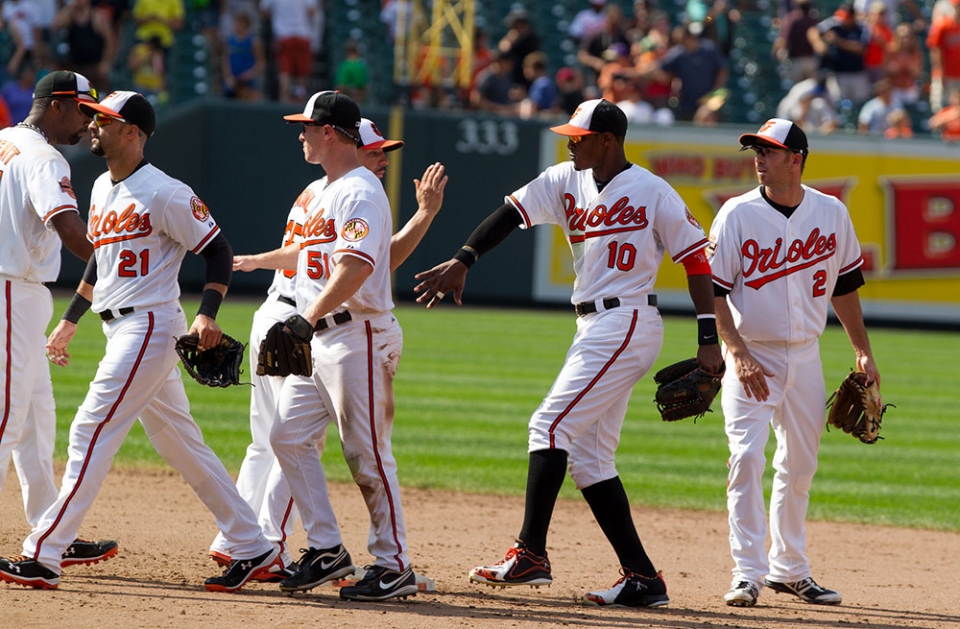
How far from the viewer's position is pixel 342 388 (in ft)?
16.6

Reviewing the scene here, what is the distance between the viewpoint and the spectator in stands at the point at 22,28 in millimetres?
17391

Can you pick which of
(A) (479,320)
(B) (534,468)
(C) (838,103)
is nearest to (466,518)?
(B) (534,468)

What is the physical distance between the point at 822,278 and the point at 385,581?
7.38ft

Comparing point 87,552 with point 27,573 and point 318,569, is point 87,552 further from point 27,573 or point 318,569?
point 318,569

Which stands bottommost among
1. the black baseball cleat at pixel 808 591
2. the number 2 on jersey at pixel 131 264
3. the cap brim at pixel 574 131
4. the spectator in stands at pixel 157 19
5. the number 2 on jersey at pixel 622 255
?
the black baseball cleat at pixel 808 591

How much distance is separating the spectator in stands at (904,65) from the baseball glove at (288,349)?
51.7 feet

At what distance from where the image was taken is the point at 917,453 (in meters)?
9.75

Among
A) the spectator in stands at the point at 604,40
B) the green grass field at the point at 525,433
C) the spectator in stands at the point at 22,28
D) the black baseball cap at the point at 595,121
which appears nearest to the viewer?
the black baseball cap at the point at 595,121

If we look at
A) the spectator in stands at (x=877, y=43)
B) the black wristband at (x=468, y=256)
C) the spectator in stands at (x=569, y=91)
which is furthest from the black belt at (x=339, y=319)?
the spectator in stands at (x=877, y=43)

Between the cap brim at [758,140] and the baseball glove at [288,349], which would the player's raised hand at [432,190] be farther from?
the cap brim at [758,140]

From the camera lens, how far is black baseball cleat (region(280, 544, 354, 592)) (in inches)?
201

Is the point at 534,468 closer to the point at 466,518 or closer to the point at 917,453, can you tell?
the point at 466,518

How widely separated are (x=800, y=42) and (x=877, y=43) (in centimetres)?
116

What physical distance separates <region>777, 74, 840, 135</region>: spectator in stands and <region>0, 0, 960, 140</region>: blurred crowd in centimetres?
2
